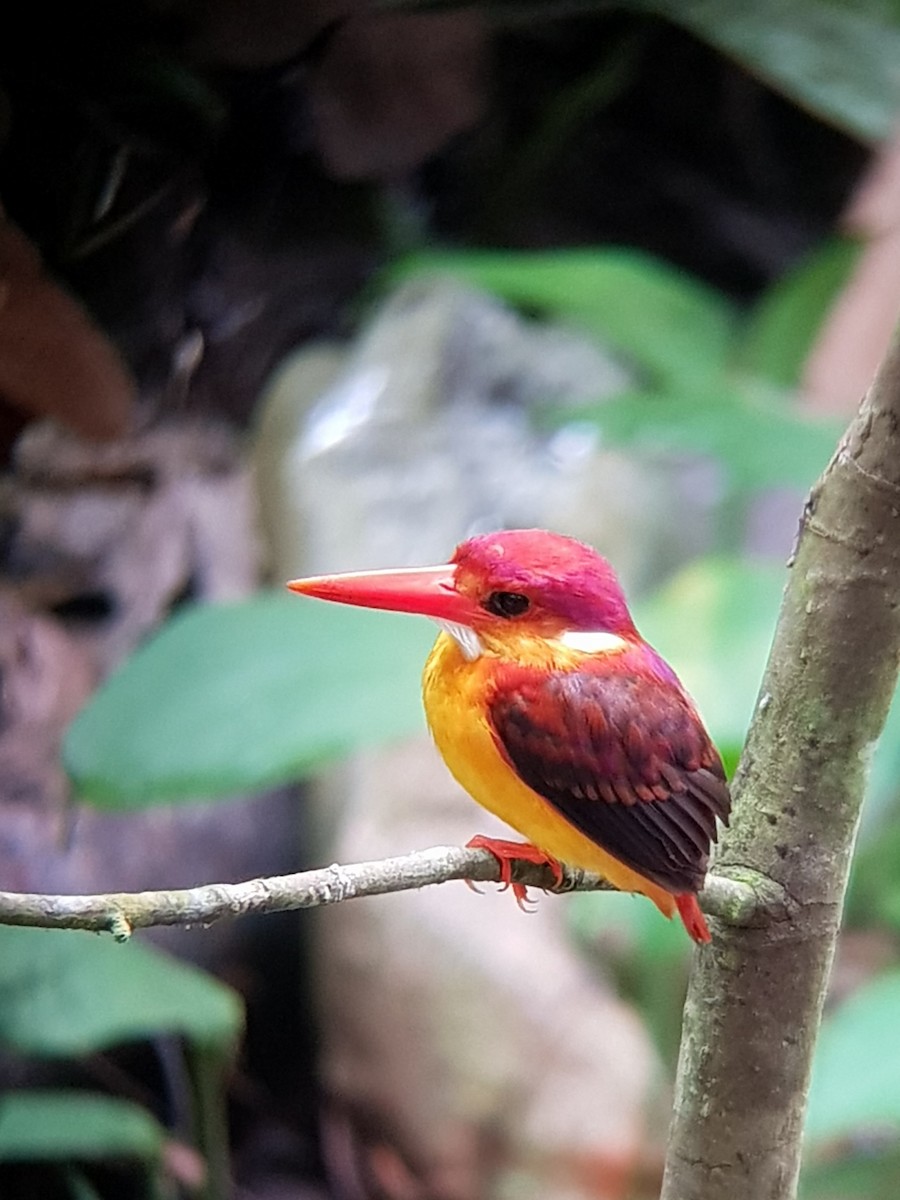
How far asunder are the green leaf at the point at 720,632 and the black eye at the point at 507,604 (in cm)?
32

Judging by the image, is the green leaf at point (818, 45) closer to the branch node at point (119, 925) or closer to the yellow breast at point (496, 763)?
the yellow breast at point (496, 763)

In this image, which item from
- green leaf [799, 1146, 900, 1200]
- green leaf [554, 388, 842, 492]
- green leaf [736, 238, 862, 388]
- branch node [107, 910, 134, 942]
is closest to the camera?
branch node [107, 910, 134, 942]

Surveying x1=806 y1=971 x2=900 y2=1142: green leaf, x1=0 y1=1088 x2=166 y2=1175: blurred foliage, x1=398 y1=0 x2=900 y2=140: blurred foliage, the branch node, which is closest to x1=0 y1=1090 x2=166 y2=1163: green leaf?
x1=0 y1=1088 x2=166 y2=1175: blurred foliage

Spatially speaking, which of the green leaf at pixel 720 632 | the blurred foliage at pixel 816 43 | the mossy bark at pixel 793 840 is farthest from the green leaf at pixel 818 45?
the mossy bark at pixel 793 840

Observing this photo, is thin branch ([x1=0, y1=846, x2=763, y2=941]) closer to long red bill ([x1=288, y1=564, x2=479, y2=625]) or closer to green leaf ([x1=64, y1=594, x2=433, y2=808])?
long red bill ([x1=288, y1=564, x2=479, y2=625])

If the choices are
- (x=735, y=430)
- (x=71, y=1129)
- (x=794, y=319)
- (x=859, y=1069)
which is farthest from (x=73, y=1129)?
(x=794, y=319)

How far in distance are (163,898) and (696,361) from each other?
1168 millimetres

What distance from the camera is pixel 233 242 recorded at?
716 millimetres

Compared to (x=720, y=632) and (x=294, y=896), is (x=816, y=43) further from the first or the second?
(x=294, y=896)

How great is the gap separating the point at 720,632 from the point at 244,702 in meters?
0.33

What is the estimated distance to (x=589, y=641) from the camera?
45 cm

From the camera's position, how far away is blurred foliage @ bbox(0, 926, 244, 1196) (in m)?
0.78

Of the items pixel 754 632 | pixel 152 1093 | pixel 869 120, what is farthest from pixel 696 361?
pixel 152 1093

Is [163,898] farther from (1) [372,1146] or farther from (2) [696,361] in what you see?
(2) [696,361]
